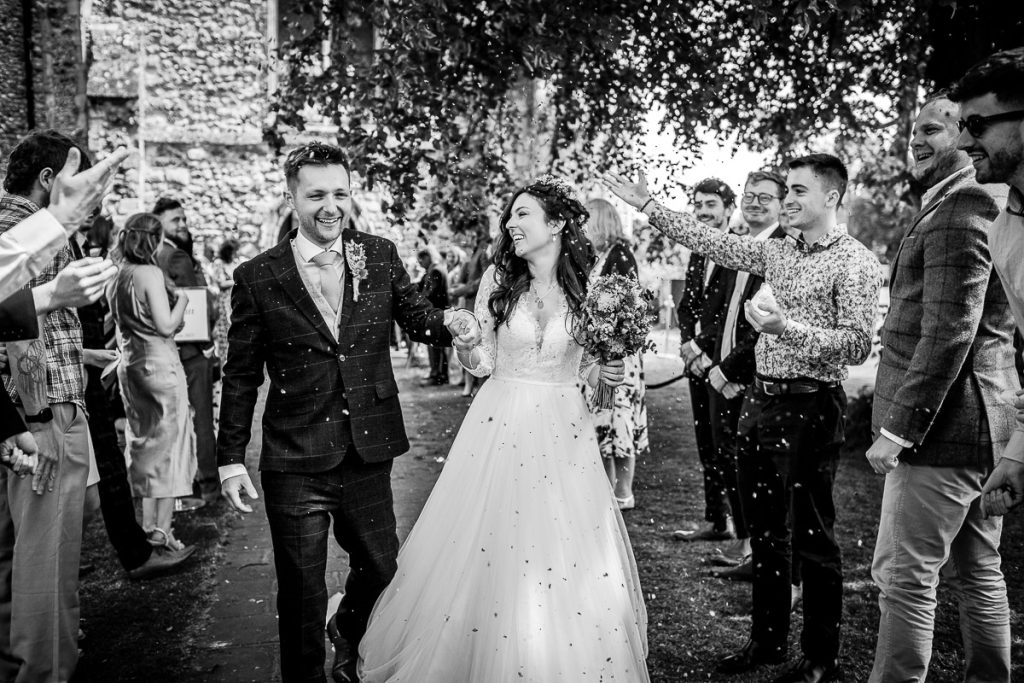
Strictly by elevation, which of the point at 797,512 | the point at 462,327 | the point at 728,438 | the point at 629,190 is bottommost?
the point at 728,438

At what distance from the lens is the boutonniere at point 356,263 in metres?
3.61

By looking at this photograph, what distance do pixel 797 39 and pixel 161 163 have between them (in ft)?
46.3

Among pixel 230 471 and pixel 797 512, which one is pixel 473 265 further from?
pixel 230 471

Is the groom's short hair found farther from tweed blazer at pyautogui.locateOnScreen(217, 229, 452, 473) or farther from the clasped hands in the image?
the clasped hands

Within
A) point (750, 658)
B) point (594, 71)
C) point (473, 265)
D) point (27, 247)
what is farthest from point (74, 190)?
point (473, 265)

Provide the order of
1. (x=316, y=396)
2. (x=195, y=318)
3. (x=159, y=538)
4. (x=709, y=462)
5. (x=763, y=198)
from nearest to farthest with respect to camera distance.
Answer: (x=316, y=396) → (x=763, y=198) → (x=159, y=538) → (x=709, y=462) → (x=195, y=318)

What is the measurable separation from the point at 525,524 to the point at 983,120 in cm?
217

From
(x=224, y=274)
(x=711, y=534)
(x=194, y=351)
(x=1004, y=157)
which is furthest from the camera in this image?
(x=224, y=274)

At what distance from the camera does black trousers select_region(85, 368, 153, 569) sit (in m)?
5.06

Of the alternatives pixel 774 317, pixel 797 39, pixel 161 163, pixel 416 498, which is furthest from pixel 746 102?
pixel 161 163

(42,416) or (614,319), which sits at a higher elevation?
(614,319)

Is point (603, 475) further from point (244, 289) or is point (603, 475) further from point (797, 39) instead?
point (797, 39)

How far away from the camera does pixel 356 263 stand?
3645 millimetres

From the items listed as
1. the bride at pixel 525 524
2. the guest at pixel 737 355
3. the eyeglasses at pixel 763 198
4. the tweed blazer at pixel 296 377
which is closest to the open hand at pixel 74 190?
the tweed blazer at pixel 296 377
